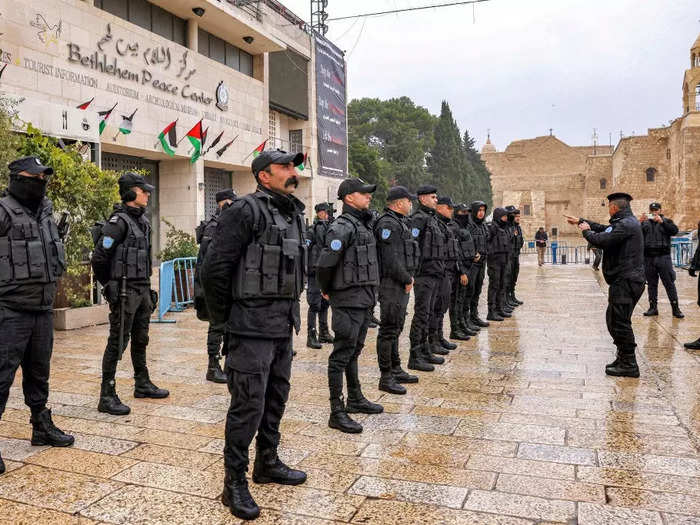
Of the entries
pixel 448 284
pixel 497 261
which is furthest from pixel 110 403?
pixel 497 261

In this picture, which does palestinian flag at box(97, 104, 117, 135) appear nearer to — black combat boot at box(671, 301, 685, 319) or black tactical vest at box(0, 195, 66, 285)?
black tactical vest at box(0, 195, 66, 285)

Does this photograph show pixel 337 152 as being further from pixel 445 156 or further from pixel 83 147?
pixel 445 156

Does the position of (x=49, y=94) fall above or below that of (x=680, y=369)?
above

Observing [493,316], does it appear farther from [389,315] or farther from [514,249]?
[389,315]

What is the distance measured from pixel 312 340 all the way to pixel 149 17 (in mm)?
14898

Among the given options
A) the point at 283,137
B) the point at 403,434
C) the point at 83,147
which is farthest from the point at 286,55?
the point at 403,434

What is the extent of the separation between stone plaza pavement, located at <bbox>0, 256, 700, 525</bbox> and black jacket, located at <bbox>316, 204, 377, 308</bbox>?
1.00 meters

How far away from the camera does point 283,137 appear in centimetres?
2653

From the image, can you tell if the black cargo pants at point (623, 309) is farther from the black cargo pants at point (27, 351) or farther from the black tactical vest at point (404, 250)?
the black cargo pants at point (27, 351)

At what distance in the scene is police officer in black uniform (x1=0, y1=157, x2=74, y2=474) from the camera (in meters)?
3.84

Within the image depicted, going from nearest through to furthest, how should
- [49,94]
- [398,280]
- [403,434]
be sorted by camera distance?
[403,434] < [398,280] < [49,94]

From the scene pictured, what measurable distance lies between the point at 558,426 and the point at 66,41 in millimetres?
15359

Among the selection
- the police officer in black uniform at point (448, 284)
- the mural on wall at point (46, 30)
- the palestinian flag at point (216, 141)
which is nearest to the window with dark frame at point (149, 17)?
the mural on wall at point (46, 30)

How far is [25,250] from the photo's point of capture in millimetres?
3898
